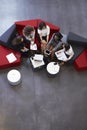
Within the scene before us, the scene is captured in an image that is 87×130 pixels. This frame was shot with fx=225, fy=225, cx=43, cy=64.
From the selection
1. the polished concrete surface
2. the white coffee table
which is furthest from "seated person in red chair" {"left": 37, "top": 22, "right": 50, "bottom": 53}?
the polished concrete surface

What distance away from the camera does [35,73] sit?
4.81 metres

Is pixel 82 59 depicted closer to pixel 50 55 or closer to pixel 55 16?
pixel 50 55

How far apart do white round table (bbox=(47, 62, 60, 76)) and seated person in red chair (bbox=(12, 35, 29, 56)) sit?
0.59 metres

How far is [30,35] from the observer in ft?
15.1

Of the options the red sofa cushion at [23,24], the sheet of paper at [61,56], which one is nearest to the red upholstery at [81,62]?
the sheet of paper at [61,56]

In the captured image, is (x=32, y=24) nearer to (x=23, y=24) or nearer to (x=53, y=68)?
(x=23, y=24)

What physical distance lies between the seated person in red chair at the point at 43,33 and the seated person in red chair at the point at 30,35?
157 mm

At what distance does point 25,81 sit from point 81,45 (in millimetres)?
1477

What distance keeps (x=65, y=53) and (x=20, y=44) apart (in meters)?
0.96

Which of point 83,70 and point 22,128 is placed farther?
point 83,70

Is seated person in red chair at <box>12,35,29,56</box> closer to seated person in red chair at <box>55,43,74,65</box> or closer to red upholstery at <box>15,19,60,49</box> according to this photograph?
red upholstery at <box>15,19,60,49</box>

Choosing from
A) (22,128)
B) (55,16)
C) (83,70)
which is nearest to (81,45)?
(83,70)

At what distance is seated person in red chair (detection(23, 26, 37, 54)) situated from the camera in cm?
452

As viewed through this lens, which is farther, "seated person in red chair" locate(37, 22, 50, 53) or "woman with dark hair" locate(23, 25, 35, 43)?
"seated person in red chair" locate(37, 22, 50, 53)
